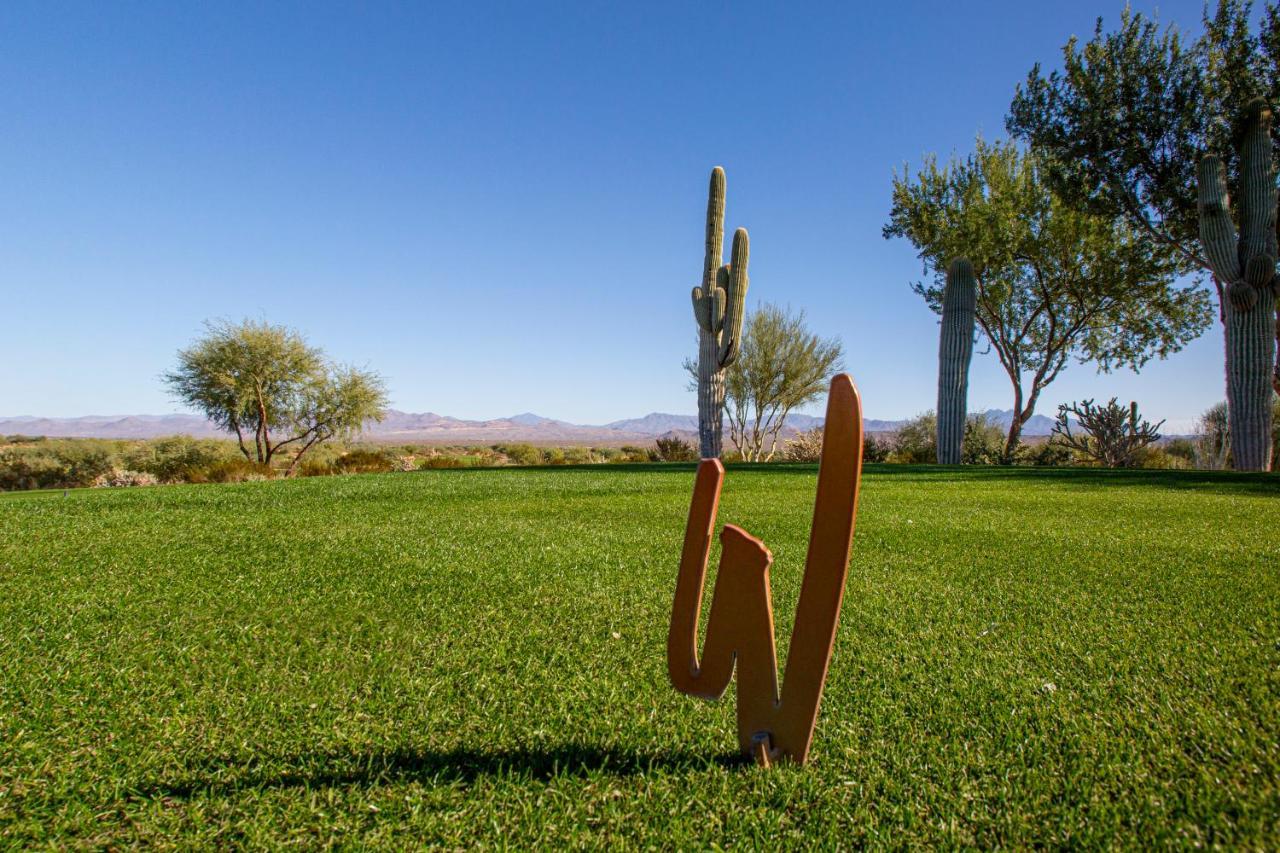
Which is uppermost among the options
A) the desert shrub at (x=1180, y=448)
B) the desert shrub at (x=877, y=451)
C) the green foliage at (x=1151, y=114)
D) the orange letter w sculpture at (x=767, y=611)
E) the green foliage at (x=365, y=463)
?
the green foliage at (x=1151, y=114)

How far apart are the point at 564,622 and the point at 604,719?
84 centimetres

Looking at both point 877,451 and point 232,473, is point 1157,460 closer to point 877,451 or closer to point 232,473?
point 877,451

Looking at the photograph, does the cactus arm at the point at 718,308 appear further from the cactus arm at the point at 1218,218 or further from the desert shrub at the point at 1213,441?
the desert shrub at the point at 1213,441

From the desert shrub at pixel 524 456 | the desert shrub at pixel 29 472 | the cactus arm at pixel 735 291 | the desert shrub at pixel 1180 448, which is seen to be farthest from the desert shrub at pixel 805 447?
the desert shrub at pixel 29 472

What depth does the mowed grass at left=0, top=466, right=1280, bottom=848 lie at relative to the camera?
1293mm

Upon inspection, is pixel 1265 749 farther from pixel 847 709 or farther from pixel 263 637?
pixel 263 637

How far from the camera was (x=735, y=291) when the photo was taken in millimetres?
14523

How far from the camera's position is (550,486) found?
8.22m

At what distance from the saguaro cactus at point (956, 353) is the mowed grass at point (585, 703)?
11231 millimetres

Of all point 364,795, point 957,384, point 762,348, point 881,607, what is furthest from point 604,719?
point 762,348

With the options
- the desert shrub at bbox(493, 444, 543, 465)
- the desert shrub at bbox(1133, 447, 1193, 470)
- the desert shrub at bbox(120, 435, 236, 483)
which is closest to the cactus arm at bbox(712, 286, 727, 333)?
the desert shrub at bbox(1133, 447, 1193, 470)

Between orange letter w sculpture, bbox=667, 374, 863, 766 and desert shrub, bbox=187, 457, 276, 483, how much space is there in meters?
16.0

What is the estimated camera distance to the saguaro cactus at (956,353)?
14.3 metres

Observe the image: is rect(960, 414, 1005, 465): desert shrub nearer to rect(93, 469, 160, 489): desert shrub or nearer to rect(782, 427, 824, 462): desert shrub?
rect(782, 427, 824, 462): desert shrub
